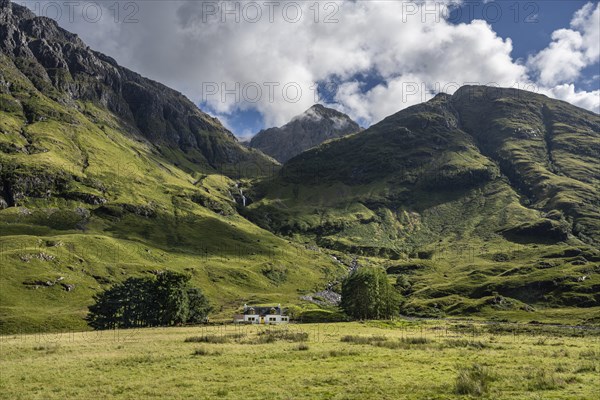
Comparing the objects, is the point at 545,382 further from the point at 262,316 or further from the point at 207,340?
the point at 262,316

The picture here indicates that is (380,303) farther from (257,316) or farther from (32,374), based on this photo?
(32,374)

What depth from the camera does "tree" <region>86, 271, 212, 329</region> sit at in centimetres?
11888

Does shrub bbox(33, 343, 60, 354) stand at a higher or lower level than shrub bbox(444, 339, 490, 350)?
higher

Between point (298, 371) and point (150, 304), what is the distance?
93.5 m

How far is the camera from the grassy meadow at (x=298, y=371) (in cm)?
3002

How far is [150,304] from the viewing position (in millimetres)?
120938

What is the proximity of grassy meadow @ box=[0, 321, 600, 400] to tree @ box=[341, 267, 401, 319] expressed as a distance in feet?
251

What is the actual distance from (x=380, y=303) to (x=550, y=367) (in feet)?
322

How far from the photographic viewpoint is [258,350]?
5106 centimetres

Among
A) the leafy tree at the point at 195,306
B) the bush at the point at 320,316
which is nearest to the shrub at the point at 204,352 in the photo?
the leafy tree at the point at 195,306

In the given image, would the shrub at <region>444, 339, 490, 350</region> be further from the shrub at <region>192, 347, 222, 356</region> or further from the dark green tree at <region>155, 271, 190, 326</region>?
the dark green tree at <region>155, 271, 190, 326</region>

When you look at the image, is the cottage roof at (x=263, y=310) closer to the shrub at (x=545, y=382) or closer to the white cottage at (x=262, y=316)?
the white cottage at (x=262, y=316)

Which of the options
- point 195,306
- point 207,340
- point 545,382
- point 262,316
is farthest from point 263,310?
point 545,382

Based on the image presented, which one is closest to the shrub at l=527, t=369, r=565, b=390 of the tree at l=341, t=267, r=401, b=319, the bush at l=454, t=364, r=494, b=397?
the bush at l=454, t=364, r=494, b=397
